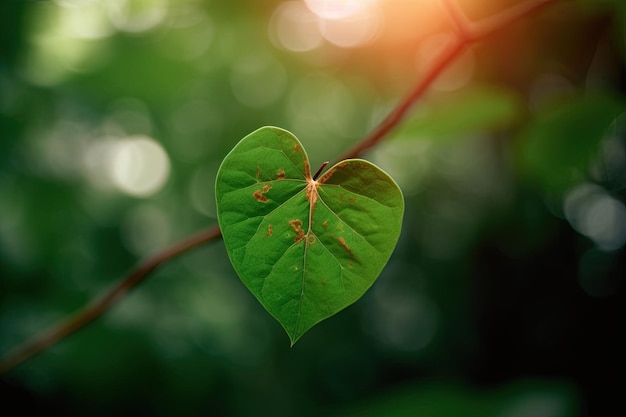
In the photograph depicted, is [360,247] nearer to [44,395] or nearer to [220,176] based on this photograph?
[220,176]

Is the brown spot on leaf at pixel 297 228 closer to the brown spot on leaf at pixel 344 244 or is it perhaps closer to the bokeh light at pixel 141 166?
the brown spot on leaf at pixel 344 244

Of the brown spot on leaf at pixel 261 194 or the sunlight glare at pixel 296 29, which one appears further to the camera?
the sunlight glare at pixel 296 29

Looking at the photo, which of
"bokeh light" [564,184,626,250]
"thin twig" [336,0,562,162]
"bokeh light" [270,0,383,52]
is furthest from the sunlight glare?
"thin twig" [336,0,562,162]

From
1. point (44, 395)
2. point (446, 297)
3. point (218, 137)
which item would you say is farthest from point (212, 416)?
point (446, 297)

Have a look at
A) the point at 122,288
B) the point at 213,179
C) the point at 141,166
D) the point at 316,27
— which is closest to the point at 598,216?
the point at 316,27

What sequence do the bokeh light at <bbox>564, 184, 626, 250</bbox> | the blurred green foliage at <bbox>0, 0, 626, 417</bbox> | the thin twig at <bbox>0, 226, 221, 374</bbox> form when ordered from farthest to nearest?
1. the bokeh light at <bbox>564, 184, 626, 250</bbox>
2. the blurred green foliage at <bbox>0, 0, 626, 417</bbox>
3. the thin twig at <bbox>0, 226, 221, 374</bbox>

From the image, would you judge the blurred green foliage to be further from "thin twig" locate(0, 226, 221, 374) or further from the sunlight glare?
"thin twig" locate(0, 226, 221, 374)

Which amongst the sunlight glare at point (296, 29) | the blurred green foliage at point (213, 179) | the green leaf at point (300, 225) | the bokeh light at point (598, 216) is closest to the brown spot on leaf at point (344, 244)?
the green leaf at point (300, 225)
